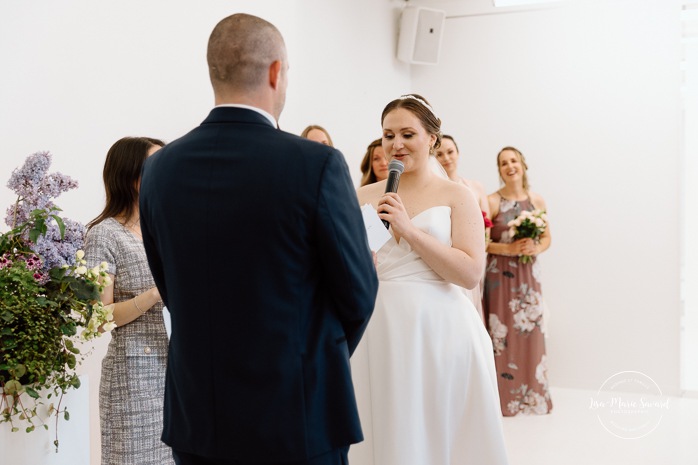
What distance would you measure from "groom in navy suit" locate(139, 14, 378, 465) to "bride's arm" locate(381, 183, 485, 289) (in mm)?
913

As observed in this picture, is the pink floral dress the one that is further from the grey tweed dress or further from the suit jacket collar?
the suit jacket collar

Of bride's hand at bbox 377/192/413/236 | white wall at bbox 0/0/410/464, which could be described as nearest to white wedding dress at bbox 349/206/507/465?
bride's hand at bbox 377/192/413/236

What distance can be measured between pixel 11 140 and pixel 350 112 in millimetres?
3504

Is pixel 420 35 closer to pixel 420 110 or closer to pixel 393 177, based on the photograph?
pixel 420 110

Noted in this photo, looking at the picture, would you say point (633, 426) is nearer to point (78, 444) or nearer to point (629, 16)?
point (629, 16)

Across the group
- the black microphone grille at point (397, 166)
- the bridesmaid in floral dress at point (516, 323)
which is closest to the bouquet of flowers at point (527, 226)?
the bridesmaid in floral dress at point (516, 323)

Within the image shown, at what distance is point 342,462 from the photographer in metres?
1.63

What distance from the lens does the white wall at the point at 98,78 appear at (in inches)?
118

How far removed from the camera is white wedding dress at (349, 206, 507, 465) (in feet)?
8.37

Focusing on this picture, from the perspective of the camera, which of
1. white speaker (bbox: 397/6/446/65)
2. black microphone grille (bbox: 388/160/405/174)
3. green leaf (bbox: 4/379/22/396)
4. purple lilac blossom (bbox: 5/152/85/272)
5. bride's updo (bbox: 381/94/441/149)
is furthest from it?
white speaker (bbox: 397/6/446/65)

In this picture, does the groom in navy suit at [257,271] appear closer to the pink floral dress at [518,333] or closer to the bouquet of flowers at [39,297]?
the bouquet of flowers at [39,297]

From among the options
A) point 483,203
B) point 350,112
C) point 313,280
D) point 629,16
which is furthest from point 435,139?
point 629,16

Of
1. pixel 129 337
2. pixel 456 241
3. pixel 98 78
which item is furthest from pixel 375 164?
pixel 129 337

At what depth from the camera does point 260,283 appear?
1.50m
